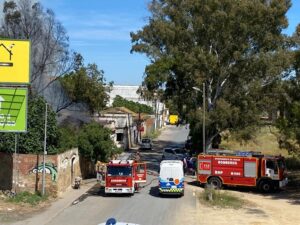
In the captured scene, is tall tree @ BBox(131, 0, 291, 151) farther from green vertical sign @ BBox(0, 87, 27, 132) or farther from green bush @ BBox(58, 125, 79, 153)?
green vertical sign @ BBox(0, 87, 27, 132)

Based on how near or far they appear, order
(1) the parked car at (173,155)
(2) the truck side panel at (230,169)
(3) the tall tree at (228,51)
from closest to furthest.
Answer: (2) the truck side panel at (230,169), (3) the tall tree at (228,51), (1) the parked car at (173,155)

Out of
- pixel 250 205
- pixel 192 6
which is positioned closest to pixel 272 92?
pixel 192 6

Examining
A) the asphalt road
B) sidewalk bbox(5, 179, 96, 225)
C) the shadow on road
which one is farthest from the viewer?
the shadow on road

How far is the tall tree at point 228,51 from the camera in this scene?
4897 centimetres

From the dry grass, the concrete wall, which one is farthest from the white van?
the dry grass

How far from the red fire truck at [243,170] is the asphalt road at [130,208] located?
213 centimetres

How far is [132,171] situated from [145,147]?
41.5m

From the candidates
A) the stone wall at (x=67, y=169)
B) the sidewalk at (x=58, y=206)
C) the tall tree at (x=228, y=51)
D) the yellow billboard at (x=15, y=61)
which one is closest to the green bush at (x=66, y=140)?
the stone wall at (x=67, y=169)

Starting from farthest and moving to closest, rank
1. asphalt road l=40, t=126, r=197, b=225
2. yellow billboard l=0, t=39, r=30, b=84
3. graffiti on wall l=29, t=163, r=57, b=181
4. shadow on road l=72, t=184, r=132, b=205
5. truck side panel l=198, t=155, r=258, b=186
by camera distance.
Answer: truck side panel l=198, t=155, r=258, b=186
shadow on road l=72, t=184, r=132, b=205
graffiti on wall l=29, t=163, r=57, b=181
yellow billboard l=0, t=39, r=30, b=84
asphalt road l=40, t=126, r=197, b=225

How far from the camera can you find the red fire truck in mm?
40250

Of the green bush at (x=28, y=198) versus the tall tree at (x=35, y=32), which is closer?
the green bush at (x=28, y=198)

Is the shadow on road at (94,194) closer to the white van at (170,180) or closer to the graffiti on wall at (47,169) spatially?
the graffiti on wall at (47,169)

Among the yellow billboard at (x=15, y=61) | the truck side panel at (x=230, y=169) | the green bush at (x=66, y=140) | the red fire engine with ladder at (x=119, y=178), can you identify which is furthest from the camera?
the truck side panel at (x=230, y=169)

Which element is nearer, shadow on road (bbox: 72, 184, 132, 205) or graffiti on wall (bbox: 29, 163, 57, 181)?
graffiti on wall (bbox: 29, 163, 57, 181)
